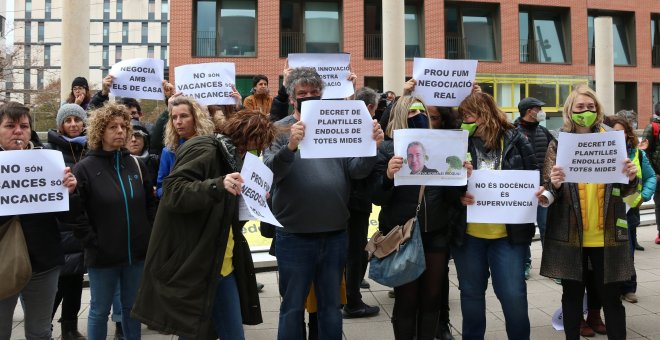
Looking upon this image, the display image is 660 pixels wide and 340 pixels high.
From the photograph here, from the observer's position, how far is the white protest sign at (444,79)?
4.46 metres

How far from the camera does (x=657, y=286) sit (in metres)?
6.45

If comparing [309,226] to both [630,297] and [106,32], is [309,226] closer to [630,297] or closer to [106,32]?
[630,297]

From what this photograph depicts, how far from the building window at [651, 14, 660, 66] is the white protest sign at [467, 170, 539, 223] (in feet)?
99.2

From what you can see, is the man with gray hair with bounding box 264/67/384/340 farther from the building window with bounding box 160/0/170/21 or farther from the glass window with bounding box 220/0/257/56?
the building window with bounding box 160/0/170/21

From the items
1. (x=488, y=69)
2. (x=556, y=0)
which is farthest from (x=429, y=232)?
(x=556, y=0)

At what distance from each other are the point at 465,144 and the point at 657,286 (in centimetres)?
423

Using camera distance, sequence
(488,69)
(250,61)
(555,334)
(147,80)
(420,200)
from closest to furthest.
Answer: (420,200), (555,334), (147,80), (250,61), (488,69)

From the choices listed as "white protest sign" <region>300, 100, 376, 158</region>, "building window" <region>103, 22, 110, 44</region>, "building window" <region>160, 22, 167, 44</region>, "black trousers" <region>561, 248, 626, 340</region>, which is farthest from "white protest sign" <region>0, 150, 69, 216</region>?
"building window" <region>103, 22, 110, 44</region>

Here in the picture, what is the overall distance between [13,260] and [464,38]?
24696mm

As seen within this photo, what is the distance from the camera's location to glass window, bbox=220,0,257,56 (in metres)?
23.6

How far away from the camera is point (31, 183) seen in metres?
3.54

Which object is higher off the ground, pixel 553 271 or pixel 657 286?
pixel 553 271

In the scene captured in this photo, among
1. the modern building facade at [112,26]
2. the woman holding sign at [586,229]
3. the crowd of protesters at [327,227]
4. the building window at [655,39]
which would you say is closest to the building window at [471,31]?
the building window at [655,39]

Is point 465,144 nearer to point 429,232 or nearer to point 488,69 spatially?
point 429,232
